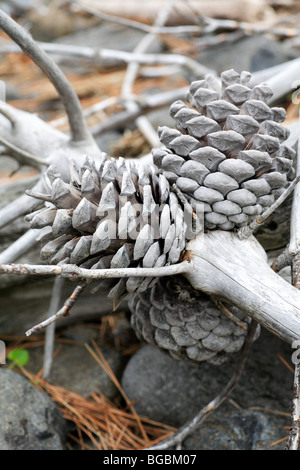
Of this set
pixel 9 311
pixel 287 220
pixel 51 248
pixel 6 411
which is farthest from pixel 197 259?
pixel 9 311

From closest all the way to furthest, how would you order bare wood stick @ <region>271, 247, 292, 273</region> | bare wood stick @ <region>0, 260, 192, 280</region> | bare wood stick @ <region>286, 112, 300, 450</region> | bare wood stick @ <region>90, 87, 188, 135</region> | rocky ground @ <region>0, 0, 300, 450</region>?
bare wood stick @ <region>0, 260, 192, 280</region>, bare wood stick @ <region>286, 112, 300, 450</region>, bare wood stick @ <region>271, 247, 292, 273</region>, rocky ground @ <region>0, 0, 300, 450</region>, bare wood stick @ <region>90, 87, 188, 135</region>

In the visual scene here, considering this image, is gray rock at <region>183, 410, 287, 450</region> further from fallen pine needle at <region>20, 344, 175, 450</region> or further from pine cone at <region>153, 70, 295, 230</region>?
pine cone at <region>153, 70, 295, 230</region>

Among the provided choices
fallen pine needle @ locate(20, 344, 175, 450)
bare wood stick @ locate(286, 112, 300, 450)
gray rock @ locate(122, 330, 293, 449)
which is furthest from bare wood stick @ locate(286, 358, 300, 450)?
fallen pine needle @ locate(20, 344, 175, 450)

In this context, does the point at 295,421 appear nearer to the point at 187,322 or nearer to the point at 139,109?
the point at 187,322

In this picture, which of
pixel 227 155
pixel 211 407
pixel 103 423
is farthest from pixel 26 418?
pixel 227 155

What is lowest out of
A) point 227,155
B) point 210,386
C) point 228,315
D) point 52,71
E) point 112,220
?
point 210,386

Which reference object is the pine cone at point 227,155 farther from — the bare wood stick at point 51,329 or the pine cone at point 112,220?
the bare wood stick at point 51,329

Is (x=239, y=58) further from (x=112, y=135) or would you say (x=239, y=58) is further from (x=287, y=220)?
(x=287, y=220)
